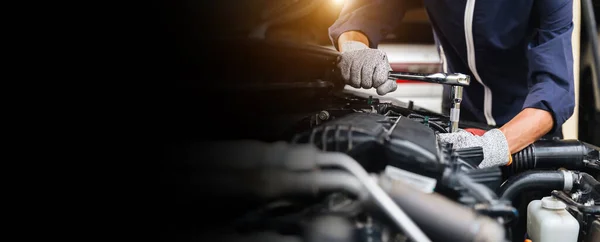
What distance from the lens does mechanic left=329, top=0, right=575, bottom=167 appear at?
1050mm

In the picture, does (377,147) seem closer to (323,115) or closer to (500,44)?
(323,115)

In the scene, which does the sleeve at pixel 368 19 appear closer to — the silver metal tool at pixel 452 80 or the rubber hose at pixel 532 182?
the silver metal tool at pixel 452 80

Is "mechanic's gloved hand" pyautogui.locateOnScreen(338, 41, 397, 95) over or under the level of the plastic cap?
over

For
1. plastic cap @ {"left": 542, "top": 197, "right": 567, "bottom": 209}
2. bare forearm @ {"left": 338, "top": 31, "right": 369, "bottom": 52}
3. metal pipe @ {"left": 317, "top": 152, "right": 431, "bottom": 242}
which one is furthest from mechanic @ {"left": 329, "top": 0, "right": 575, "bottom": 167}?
metal pipe @ {"left": 317, "top": 152, "right": 431, "bottom": 242}

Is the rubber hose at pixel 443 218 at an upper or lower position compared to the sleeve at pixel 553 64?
lower

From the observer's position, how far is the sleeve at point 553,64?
1327 mm

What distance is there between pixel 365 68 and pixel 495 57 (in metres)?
0.86

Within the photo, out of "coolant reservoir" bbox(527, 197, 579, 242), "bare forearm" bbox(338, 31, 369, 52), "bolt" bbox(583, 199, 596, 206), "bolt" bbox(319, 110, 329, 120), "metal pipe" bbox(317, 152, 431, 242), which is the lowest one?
"coolant reservoir" bbox(527, 197, 579, 242)

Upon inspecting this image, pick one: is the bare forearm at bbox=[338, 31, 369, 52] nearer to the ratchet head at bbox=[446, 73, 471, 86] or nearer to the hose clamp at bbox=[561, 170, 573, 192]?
the ratchet head at bbox=[446, 73, 471, 86]

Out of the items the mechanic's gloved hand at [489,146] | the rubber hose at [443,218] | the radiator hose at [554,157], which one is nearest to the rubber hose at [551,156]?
the radiator hose at [554,157]

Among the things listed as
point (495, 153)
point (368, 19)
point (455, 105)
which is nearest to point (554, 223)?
point (495, 153)

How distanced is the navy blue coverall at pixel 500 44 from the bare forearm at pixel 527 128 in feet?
0.07

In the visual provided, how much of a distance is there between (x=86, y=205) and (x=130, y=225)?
0.17 feet

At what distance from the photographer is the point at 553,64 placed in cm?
135
